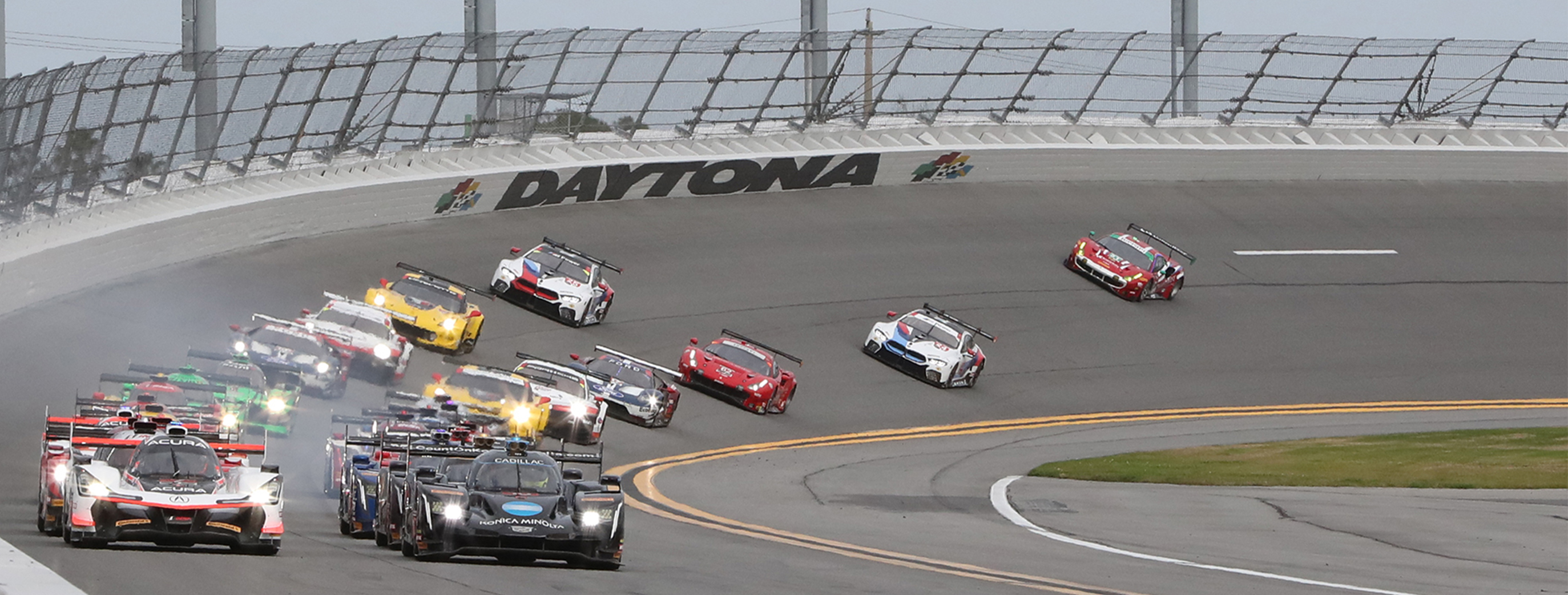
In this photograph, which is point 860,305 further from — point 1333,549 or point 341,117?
point 1333,549

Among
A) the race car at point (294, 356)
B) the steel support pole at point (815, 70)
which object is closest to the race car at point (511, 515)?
the race car at point (294, 356)

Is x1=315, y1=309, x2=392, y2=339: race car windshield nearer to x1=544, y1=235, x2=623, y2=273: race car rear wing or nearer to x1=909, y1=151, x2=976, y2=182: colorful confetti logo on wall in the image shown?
x1=544, y1=235, x2=623, y2=273: race car rear wing

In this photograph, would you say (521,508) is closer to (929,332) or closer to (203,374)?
(203,374)

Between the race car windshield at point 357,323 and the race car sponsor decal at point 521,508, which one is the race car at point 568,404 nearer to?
the race car windshield at point 357,323

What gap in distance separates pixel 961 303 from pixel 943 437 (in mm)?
7213

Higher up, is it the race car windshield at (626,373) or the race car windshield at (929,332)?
the race car windshield at (929,332)

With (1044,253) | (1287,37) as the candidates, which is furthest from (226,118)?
(1287,37)

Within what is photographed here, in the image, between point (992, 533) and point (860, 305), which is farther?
point (860, 305)

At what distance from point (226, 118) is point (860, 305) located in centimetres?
1307

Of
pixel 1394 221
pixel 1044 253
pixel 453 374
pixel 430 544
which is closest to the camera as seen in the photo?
pixel 430 544

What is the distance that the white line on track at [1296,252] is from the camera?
144 ft

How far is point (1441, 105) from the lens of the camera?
169ft

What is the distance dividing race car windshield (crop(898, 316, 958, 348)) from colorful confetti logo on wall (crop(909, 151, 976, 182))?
11.2 meters

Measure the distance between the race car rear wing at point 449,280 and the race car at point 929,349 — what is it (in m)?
7.31
